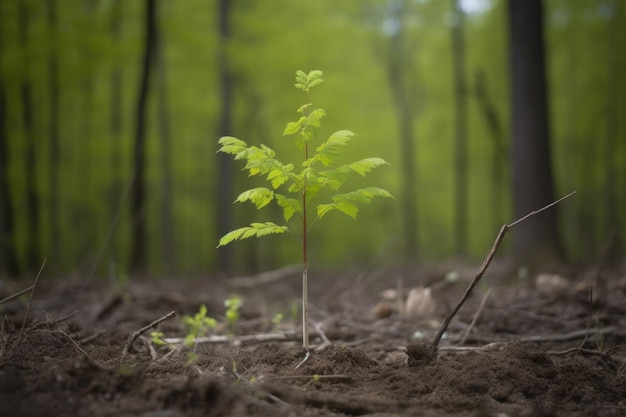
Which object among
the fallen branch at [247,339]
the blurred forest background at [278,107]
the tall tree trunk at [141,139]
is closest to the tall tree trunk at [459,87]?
the blurred forest background at [278,107]

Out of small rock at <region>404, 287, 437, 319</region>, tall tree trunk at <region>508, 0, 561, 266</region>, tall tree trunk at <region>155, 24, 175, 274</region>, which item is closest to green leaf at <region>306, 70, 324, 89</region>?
small rock at <region>404, 287, 437, 319</region>

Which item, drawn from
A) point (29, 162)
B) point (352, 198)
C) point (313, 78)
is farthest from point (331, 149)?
point (29, 162)

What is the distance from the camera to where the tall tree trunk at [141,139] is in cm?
802

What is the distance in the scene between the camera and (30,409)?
1.80m

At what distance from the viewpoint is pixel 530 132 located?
636 cm

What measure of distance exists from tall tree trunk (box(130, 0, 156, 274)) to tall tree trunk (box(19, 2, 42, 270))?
3.36 meters

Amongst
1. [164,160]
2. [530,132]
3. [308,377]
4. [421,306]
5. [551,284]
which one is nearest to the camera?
[308,377]

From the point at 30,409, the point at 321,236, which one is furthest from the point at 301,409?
the point at 321,236

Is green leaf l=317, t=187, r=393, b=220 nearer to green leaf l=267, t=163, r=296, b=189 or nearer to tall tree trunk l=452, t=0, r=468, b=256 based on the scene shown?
green leaf l=267, t=163, r=296, b=189

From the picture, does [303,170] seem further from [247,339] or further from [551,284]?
[551,284]

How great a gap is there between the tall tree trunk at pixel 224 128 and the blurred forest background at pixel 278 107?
0.17ft

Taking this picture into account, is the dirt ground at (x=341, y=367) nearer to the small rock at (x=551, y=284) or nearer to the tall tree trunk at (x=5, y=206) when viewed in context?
the small rock at (x=551, y=284)

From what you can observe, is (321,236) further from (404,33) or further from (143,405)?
(143,405)

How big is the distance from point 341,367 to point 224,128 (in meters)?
9.24
